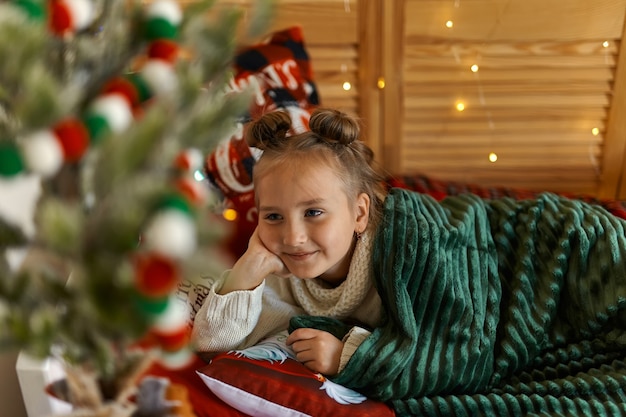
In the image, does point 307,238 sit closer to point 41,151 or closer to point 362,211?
point 362,211

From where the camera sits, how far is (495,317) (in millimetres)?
1141

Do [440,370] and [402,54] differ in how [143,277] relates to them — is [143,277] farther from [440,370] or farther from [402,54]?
[402,54]

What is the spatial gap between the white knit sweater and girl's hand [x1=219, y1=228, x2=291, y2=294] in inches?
0.6

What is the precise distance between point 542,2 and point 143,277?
1.54 m

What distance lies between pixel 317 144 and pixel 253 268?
0.26 metres

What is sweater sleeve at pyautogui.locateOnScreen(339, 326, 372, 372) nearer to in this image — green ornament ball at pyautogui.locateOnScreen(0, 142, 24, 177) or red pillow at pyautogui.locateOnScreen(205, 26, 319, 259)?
red pillow at pyautogui.locateOnScreen(205, 26, 319, 259)

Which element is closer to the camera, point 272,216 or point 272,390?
point 272,390

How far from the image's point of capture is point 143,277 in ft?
1.18

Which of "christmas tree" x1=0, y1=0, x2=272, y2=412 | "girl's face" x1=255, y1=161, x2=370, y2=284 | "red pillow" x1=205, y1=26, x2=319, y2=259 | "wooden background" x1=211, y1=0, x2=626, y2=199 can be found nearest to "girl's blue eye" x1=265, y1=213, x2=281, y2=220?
"girl's face" x1=255, y1=161, x2=370, y2=284

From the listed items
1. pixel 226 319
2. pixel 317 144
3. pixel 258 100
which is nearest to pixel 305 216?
pixel 317 144

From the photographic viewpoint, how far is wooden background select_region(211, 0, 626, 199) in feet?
5.27

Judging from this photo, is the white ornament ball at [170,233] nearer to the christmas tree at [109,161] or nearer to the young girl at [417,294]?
the christmas tree at [109,161]

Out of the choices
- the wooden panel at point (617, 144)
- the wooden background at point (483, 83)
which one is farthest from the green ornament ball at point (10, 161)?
the wooden panel at point (617, 144)

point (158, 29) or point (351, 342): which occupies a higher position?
point (158, 29)
